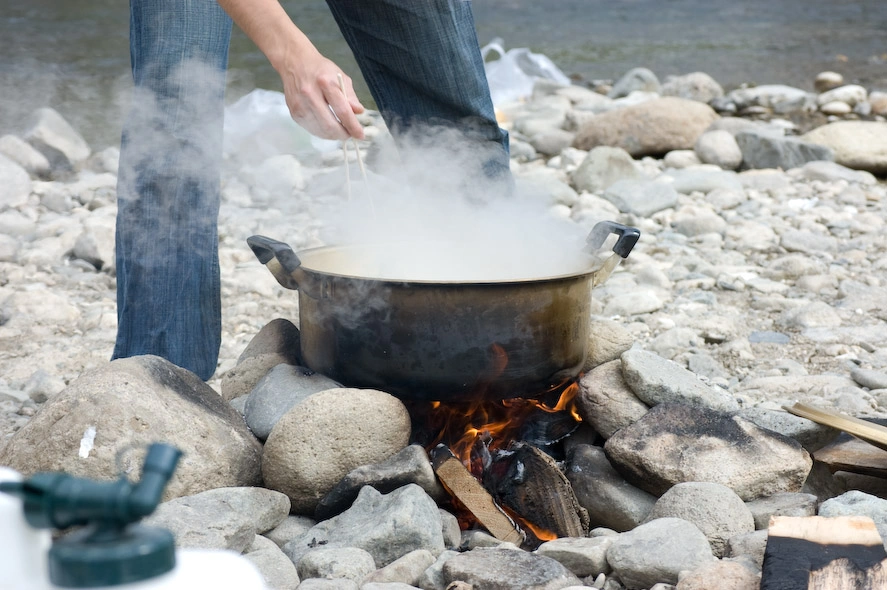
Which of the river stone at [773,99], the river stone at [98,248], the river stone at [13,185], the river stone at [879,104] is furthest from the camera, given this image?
the river stone at [773,99]

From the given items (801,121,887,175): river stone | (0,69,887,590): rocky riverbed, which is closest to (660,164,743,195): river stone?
(0,69,887,590): rocky riverbed

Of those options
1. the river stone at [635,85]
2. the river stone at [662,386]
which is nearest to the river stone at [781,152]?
the river stone at [635,85]

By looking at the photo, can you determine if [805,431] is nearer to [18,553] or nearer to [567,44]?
[18,553]

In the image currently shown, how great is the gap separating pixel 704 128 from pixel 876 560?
5409 mm

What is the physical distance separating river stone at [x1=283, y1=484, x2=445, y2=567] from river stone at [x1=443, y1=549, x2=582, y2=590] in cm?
12

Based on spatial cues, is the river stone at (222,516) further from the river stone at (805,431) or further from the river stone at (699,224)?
the river stone at (699,224)

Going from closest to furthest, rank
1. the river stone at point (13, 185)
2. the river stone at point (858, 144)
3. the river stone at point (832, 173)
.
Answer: the river stone at point (13, 185), the river stone at point (832, 173), the river stone at point (858, 144)

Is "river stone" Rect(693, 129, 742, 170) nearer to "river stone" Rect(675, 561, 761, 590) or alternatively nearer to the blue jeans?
the blue jeans

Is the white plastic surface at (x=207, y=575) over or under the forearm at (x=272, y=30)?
under

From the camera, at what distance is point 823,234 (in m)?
4.40

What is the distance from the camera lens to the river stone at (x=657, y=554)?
1567mm

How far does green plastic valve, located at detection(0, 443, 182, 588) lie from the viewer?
0.64 metres

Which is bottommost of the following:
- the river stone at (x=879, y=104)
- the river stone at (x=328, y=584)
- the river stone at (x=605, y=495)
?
the river stone at (x=605, y=495)

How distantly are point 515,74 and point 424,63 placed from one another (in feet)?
21.7
